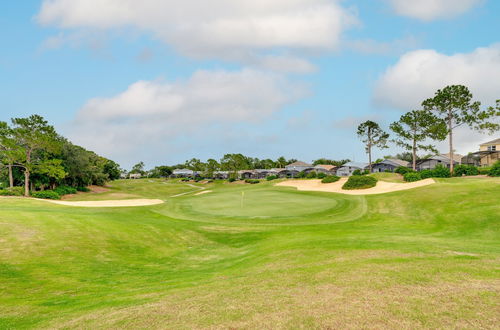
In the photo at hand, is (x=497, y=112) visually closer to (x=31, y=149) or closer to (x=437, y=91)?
(x=437, y=91)

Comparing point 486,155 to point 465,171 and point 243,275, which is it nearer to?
point 465,171

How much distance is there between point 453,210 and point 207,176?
118354mm

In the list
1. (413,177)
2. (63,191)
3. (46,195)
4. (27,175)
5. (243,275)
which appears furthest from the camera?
(63,191)

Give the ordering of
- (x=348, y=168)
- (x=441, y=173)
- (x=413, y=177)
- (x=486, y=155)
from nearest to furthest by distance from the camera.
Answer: (x=441, y=173) < (x=413, y=177) < (x=486, y=155) < (x=348, y=168)

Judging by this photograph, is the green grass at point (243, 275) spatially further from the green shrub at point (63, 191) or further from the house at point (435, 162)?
the house at point (435, 162)

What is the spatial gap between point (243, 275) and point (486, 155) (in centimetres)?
10094

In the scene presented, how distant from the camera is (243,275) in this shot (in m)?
10.6

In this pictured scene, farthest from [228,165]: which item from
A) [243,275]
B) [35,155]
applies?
[243,275]

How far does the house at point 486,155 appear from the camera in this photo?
83613 millimetres

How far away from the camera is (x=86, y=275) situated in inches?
496

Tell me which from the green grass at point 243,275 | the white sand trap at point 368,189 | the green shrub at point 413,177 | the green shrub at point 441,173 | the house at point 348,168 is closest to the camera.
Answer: the green grass at point 243,275

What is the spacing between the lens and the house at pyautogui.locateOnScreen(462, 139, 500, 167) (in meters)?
83.6

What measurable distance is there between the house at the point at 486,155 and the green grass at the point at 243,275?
75.6 meters

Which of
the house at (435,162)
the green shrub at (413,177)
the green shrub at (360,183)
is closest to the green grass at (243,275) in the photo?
the green shrub at (360,183)
